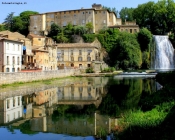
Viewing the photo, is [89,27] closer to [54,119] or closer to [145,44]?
[145,44]

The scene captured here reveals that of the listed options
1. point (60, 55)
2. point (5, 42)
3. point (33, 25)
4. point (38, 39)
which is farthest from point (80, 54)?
point (5, 42)

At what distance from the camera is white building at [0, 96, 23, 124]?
16.4m

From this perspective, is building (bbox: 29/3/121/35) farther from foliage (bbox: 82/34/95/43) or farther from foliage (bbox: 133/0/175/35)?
foliage (bbox: 133/0/175/35)

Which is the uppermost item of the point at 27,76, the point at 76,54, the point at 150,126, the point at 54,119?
the point at 76,54

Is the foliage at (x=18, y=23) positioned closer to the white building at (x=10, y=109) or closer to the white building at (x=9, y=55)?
the white building at (x=9, y=55)

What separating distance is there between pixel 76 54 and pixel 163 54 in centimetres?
2577

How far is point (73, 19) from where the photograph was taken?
285 feet

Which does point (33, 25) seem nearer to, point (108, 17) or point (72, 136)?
point (108, 17)

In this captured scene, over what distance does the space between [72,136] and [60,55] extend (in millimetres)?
60883

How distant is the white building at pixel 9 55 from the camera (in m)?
41.6

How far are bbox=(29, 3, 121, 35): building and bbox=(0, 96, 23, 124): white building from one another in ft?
211

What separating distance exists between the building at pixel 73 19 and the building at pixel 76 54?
14717 millimetres

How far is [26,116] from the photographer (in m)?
16.8

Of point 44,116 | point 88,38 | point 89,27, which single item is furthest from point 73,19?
point 44,116
